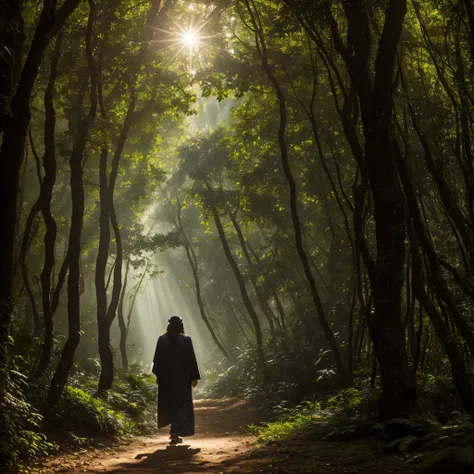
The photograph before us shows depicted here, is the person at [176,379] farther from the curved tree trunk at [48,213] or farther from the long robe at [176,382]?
the curved tree trunk at [48,213]

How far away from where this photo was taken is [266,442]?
26.6 feet

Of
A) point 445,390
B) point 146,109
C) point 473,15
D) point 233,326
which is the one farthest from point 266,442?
point 233,326

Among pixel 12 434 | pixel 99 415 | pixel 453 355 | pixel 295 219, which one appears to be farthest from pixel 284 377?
pixel 12 434

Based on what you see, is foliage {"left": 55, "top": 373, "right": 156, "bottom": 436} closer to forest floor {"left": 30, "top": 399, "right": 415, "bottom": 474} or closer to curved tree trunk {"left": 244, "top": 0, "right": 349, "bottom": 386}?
forest floor {"left": 30, "top": 399, "right": 415, "bottom": 474}

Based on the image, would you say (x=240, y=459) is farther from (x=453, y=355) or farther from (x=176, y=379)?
(x=453, y=355)

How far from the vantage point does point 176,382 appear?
9.46m

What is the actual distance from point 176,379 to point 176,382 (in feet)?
0.16

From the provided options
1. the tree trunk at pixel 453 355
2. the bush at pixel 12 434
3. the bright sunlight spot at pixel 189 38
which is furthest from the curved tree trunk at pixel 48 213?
the tree trunk at pixel 453 355

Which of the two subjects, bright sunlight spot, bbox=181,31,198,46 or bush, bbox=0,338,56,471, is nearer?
bush, bbox=0,338,56,471

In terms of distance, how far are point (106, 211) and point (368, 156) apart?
9562 mm

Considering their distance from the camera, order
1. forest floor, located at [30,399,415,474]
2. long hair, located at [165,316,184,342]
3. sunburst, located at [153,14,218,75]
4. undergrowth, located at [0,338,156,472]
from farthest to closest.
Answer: sunburst, located at [153,14,218,75] → long hair, located at [165,316,184,342] → undergrowth, located at [0,338,156,472] → forest floor, located at [30,399,415,474]

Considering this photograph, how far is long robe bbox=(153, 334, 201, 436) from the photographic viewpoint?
9.27 meters

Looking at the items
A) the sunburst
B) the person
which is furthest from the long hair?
the sunburst

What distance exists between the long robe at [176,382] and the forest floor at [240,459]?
0.51 m
